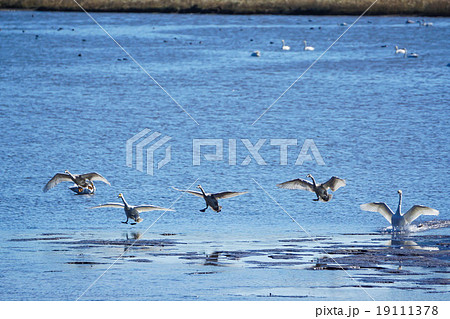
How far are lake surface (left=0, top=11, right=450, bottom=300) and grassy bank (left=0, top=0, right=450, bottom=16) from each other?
47.0 ft

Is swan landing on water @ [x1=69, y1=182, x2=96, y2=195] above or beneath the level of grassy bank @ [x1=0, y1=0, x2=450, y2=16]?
beneath

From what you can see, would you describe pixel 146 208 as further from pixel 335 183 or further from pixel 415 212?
pixel 415 212

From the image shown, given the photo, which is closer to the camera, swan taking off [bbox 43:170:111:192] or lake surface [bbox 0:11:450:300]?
lake surface [bbox 0:11:450:300]

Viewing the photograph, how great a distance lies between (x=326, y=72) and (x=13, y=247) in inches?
1364

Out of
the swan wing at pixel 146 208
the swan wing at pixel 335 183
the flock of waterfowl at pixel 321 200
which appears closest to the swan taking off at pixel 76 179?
the flock of waterfowl at pixel 321 200

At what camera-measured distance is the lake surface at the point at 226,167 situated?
59.1 ft

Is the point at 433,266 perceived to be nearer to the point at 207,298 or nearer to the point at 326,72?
the point at 207,298

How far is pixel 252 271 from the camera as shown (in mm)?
18234

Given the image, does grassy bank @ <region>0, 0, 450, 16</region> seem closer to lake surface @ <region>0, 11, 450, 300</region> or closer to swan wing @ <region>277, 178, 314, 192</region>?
lake surface @ <region>0, 11, 450, 300</region>

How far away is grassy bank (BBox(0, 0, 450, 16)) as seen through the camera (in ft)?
260

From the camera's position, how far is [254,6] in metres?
84.8

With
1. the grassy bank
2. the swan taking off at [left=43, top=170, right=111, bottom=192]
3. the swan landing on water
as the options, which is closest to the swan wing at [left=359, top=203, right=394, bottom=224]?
the swan taking off at [left=43, top=170, right=111, bottom=192]

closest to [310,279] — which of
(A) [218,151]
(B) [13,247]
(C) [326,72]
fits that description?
(B) [13,247]

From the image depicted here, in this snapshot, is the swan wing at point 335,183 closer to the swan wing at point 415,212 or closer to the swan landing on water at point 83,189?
the swan wing at point 415,212
